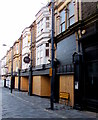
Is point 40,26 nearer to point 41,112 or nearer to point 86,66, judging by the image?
point 86,66

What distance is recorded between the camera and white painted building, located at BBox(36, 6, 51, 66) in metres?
21.2

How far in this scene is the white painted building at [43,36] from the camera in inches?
835

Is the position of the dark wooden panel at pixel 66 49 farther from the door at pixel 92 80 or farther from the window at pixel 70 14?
the door at pixel 92 80

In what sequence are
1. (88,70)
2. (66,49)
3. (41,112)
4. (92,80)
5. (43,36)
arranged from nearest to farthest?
(41,112)
(92,80)
(88,70)
(66,49)
(43,36)

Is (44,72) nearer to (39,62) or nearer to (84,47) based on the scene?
(39,62)

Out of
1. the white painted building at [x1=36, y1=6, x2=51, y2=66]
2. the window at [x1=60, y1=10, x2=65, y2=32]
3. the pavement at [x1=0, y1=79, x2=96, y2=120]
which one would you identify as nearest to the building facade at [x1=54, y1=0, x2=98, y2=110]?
the window at [x1=60, y1=10, x2=65, y2=32]

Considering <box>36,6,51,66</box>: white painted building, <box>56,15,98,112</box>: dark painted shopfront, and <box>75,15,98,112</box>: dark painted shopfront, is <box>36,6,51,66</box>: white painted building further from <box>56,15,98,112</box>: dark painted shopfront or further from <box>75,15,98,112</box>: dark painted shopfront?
<box>75,15,98,112</box>: dark painted shopfront

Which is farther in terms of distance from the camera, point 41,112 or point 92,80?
point 92,80

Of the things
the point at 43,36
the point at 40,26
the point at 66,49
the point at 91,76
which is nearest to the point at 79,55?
the point at 91,76

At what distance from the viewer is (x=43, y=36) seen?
2152cm

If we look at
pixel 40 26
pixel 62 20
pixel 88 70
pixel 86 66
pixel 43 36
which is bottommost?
pixel 88 70

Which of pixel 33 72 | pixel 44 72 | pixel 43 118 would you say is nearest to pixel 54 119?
pixel 43 118

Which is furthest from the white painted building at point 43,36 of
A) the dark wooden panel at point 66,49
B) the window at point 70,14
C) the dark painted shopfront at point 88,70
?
the dark painted shopfront at point 88,70

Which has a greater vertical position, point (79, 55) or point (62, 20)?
point (62, 20)
